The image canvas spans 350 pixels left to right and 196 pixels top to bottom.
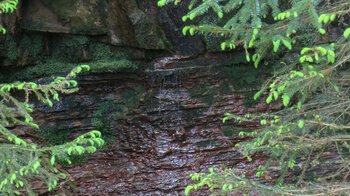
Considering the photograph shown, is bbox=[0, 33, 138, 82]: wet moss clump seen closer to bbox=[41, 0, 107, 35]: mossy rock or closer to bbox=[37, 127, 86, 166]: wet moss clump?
bbox=[41, 0, 107, 35]: mossy rock

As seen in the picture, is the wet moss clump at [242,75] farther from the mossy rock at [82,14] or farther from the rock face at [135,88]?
the mossy rock at [82,14]

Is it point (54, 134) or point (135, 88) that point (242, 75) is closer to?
point (135, 88)

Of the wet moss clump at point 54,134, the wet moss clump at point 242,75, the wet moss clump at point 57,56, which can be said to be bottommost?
the wet moss clump at point 54,134

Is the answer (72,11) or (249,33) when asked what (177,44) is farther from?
(249,33)

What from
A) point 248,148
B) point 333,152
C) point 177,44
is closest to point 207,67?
point 177,44

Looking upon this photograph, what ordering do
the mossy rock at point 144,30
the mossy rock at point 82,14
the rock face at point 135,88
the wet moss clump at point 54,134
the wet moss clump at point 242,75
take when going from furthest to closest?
the wet moss clump at point 242,75, the mossy rock at point 144,30, the wet moss clump at point 54,134, the mossy rock at point 82,14, the rock face at point 135,88

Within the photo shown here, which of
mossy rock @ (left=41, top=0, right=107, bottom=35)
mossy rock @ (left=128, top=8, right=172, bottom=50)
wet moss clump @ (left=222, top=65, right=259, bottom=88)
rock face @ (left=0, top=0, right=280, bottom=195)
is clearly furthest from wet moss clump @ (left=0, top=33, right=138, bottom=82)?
wet moss clump @ (left=222, top=65, right=259, bottom=88)

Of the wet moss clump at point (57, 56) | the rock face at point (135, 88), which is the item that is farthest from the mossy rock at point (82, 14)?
the wet moss clump at point (57, 56)

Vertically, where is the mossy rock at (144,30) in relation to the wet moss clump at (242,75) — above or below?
above

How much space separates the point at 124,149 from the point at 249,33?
5479mm

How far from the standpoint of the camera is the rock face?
20.7ft

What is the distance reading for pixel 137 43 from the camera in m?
7.15

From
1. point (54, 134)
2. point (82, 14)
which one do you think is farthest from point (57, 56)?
point (54, 134)

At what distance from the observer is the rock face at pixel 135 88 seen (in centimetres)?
632
